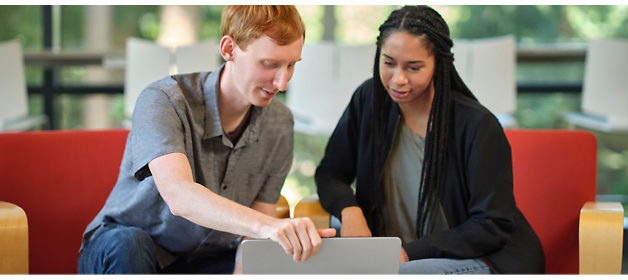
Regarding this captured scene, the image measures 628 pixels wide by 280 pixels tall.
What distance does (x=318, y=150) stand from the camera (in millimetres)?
3896

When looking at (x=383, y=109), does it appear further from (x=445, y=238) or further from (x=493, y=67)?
(x=493, y=67)

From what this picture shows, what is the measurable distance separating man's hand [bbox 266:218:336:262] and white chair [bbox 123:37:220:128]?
248 centimetres

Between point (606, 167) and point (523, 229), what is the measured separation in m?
2.77

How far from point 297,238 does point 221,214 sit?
0.57 feet

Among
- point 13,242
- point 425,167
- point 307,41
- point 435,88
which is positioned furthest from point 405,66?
point 307,41

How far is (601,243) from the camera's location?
1182 millimetres

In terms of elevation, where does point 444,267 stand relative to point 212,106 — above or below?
below

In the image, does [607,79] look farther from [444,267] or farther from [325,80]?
[444,267]

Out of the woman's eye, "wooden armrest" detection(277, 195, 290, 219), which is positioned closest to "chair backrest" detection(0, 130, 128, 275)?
"wooden armrest" detection(277, 195, 290, 219)

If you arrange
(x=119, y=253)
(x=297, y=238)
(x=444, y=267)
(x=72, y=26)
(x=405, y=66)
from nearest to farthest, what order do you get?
(x=297, y=238) < (x=119, y=253) < (x=444, y=267) < (x=405, y=66) < (x=72, y=26)

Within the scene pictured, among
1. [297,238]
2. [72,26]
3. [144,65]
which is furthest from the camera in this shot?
[72,26]

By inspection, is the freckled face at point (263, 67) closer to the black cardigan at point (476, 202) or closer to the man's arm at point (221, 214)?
the man's arm at point (221, 214)

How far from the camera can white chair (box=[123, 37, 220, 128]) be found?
3166 mm

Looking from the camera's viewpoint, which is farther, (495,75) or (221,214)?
(495,75)
